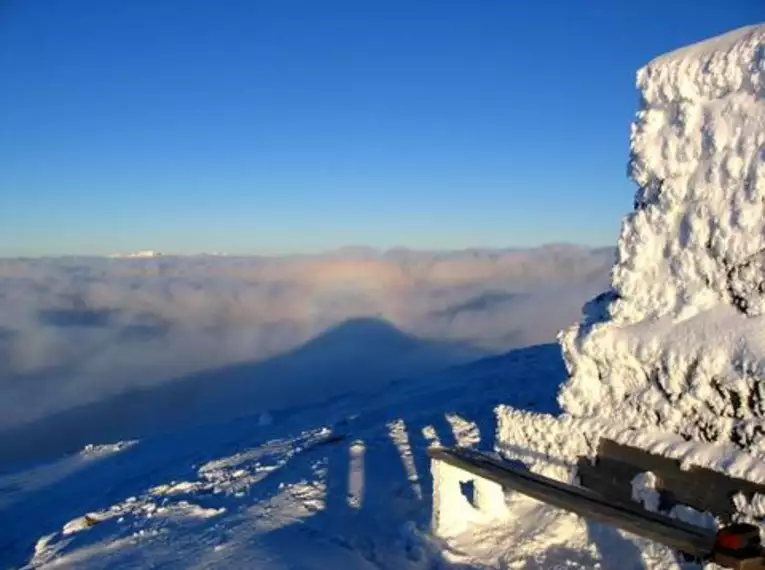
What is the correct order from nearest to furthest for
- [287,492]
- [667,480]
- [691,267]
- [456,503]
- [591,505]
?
[591,505] < [667,480] < [691,267] < [456,503] < [287,492]

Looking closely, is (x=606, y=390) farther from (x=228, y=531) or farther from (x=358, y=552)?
(x=228, y=531)

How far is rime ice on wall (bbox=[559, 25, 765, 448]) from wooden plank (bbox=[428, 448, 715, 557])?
1.28 metres

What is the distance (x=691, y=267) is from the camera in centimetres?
866

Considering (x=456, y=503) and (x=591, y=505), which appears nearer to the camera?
(x=591, y=505)

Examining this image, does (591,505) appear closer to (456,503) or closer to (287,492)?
(456,503)

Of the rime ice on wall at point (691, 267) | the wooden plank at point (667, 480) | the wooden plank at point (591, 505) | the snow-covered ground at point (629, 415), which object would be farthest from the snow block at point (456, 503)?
the rime ice on wall at point (691, 267)

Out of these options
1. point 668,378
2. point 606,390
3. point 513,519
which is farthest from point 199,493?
point 668,378

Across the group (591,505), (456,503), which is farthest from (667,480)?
(456,503)

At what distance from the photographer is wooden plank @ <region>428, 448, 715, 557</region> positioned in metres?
6.70

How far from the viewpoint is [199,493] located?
49.3 feet

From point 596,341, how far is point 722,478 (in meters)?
2.14

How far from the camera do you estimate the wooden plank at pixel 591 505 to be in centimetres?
670

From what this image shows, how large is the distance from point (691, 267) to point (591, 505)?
9.38ft

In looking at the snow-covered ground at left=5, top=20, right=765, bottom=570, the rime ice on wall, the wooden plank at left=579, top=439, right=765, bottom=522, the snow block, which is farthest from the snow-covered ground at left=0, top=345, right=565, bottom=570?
the rime ice on wall
